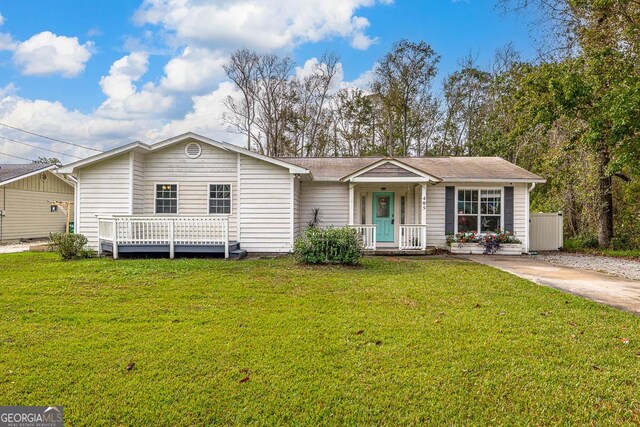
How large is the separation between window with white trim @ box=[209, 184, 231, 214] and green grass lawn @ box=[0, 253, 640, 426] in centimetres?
538

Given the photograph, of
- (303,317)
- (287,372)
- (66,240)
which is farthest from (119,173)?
(287,372)

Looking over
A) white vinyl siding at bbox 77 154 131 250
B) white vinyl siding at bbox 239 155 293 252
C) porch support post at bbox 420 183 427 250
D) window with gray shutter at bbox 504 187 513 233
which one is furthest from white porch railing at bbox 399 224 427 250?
white vinyl siding at bbox 77 154 131 250

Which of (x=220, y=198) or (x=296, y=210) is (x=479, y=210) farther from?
(x=220, y=198)

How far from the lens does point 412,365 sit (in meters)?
3.24

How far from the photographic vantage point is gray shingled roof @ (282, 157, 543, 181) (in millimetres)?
12508

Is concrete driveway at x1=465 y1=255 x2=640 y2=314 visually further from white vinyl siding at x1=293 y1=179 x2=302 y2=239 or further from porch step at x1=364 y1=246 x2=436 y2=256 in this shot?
white vinyl siding at x1=293 y1=179 x2=302 y2=239

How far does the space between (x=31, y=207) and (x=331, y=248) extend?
17882 millimetres

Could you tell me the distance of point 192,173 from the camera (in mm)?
11484

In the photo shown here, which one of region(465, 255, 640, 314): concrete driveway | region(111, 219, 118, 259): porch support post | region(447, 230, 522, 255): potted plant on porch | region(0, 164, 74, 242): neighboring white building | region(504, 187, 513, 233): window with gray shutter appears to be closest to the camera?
region(465, 255, 640, 314): concrete driveway

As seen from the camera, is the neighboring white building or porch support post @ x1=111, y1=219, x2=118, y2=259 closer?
porch support post @ x1=111, y1=219, x2=118, y2=259

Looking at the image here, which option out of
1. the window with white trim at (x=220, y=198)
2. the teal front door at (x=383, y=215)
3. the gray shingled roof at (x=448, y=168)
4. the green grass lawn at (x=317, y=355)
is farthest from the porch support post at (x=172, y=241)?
the teal front door at (x=383, y=215)

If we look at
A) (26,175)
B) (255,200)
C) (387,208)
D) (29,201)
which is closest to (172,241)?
(255,200)

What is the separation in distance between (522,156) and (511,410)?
19630 millimetres

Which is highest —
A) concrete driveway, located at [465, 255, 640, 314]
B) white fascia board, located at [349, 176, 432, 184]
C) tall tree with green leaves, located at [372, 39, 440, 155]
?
tall tree with green leaves, located at [372, 39, 440, 155]
